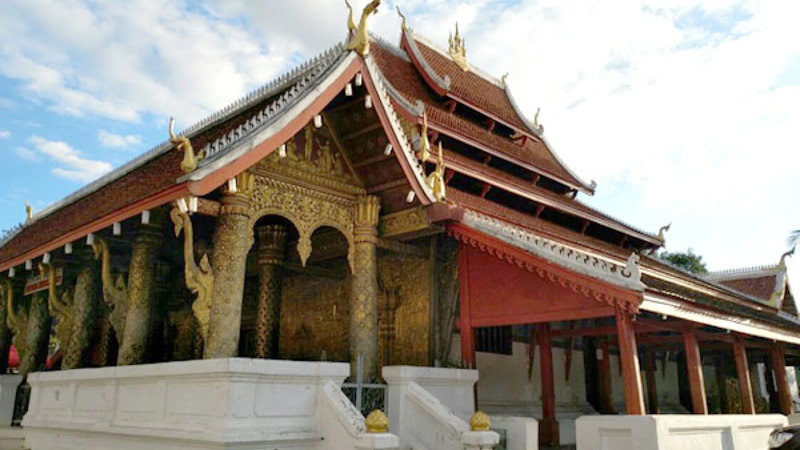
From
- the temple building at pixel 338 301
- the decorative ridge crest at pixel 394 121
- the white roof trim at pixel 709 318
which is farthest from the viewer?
the decorative ridge crest at pixel 394 121

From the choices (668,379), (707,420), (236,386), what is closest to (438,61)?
(668,379)

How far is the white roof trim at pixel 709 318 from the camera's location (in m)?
8.07

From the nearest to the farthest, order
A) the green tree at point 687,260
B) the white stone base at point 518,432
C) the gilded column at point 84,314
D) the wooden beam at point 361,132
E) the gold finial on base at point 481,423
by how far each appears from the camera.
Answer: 1. the gold finial on base at point 481,423
2. the white stone base at point 518,432
3. the wooden beam at point 361,132
4. the gilded column at point 84,314
5. the green tree at point 687,260

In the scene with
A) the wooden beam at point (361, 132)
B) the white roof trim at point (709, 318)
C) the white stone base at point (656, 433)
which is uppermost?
the wooden beam at point (361, 132)

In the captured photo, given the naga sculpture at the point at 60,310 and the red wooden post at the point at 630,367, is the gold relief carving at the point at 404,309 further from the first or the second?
the naga sculpture at the point at 60,310

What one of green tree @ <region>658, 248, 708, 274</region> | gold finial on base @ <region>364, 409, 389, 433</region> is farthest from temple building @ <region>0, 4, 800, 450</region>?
green tree @ <region>658, 248, 708, 274</region>

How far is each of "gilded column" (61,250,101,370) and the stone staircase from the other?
115cm

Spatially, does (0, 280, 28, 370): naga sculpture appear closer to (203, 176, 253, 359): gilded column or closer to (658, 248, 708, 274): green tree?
Answer: (203, 176, 253, 359): gilded column

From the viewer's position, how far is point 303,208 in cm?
897

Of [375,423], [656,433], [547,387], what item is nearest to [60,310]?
[375,423]

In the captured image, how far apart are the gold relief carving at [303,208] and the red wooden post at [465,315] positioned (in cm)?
182

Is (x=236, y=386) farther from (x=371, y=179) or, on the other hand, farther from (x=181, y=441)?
(x=371, y=179)

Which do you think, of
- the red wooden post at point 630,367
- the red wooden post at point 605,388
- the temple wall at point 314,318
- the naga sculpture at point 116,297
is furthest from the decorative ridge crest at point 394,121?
the red wooden post at point 605,388

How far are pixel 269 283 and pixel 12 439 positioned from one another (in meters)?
4.59
